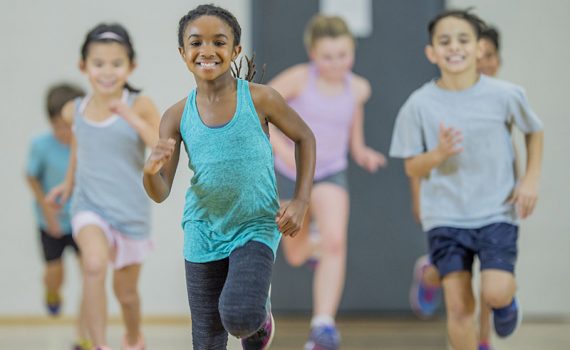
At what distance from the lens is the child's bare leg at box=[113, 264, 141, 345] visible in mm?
4797

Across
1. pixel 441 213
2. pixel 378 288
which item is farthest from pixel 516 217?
pixel 378 288

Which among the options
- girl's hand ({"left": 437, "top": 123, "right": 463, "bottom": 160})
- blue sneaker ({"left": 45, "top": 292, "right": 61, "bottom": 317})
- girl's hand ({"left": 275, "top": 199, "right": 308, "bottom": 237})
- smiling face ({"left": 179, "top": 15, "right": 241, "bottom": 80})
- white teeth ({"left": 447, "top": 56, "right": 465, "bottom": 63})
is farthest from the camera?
blue sneaker ({"left": 45, "top": 292, "right": 61, "bottom": 317})

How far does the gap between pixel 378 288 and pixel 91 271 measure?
10.5ft

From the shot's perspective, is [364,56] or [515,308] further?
[364,56]

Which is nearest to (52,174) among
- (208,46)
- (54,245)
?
(54,245)

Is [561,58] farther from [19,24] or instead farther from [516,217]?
[19,24]

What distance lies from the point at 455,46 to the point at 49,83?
12.8 feet

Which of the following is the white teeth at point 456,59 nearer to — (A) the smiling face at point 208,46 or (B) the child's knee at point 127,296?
(A) the smiling face at point 208,46

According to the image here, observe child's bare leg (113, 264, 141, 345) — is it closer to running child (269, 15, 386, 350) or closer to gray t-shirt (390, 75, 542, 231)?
running child (269, 15, 386, 350)

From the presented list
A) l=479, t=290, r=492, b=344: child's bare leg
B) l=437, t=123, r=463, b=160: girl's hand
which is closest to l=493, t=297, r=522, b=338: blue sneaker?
l=437, t=123, r=463, b=160: girl's hand

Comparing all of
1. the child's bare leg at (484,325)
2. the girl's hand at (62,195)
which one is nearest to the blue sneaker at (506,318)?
the child's bare leg at (484,325)

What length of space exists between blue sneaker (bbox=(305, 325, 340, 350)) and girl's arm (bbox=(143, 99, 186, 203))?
215 centimetres

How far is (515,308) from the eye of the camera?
13.9 feet

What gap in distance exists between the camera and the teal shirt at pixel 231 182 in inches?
132
